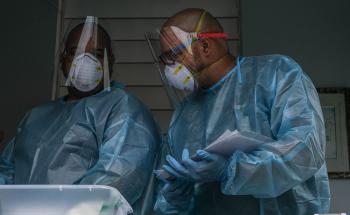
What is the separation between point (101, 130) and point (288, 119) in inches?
28.2

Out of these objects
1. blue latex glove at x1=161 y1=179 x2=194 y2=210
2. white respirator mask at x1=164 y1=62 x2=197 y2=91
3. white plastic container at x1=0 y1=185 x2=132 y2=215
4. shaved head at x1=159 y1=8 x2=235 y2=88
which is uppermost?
shaved head at x1=159 y1=8 x2=235 y2=88

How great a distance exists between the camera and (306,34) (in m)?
2.71

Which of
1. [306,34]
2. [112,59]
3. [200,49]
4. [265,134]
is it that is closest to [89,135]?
[112,59]

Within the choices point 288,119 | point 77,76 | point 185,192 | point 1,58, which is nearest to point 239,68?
point 288,119

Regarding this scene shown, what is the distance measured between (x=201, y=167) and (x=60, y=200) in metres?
0.46

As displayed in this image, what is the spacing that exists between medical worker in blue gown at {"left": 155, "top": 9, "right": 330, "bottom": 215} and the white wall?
0.98 m

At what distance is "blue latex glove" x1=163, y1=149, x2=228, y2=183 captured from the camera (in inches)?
54.2

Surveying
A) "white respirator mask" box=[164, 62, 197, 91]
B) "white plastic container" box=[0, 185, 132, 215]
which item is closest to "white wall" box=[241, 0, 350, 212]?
"white respirator mask" box=[164, 62, 197, 91]

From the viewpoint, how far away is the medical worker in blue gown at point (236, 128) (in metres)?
1.33

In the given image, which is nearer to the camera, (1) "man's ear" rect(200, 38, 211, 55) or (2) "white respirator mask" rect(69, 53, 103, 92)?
(1) "man's ear" rect(200, 38, 211, 55)

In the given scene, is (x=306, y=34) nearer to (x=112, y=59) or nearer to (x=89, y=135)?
(x=112, y=59)

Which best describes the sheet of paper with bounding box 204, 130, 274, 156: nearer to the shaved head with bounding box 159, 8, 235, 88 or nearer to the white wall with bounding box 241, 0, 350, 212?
the shaved head with bounding box 159, 8, 235, 88

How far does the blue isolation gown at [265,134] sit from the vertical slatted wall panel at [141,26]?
0.91m

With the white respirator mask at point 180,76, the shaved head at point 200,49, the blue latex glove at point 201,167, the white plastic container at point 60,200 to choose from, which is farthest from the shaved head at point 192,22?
the white plastic container at point 60,200
